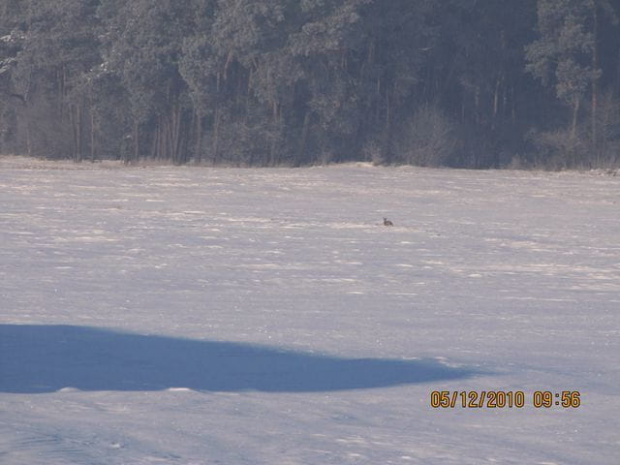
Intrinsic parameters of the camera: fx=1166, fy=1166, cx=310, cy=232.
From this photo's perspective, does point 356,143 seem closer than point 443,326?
No

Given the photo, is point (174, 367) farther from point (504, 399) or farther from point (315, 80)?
point (315, 80)

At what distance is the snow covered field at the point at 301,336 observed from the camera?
7574 mm

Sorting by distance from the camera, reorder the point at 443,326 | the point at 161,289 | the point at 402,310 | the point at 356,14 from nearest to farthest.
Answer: the point at 443,326, the point at 402,310, the point at 161,289, the point at 356,14

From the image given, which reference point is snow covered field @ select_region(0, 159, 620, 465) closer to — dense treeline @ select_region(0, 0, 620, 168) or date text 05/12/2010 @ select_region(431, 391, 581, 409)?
A: date text 05/12/2010 @ select_region(431, 391, 581, 409)

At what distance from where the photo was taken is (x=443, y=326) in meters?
12.1

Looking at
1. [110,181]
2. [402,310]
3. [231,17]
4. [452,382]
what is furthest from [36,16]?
[452,382]

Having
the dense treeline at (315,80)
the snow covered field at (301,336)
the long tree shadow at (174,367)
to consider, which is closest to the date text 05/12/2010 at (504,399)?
the snow covered field at (301,336)

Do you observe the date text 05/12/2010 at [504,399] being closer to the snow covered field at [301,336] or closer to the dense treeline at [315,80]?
the snow covered field at [301,336]

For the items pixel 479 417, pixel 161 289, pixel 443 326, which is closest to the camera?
pixel 479 417

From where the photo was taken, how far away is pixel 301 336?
11.4 metres

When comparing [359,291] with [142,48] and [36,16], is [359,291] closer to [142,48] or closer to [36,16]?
[142,48]

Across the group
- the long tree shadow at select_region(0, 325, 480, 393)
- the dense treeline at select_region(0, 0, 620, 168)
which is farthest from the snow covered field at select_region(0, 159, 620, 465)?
the dense treeline at select_region(0, 0, 620, 168)

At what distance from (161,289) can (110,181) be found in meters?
21.4

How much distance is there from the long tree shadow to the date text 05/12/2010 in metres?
0.60
